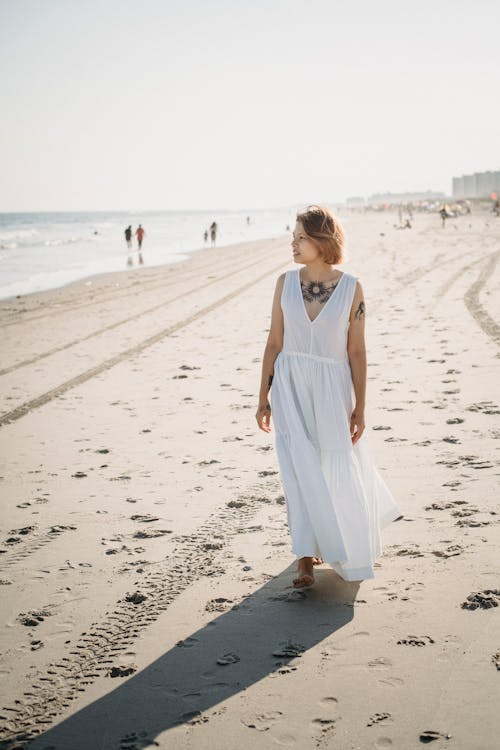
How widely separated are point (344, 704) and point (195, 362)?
6.93 meters

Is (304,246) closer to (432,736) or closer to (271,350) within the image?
(271,350)

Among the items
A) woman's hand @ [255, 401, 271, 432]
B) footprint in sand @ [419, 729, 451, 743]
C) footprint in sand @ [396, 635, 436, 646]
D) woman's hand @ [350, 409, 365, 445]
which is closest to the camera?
footprint in sand @ [419, 729, 451, 743]

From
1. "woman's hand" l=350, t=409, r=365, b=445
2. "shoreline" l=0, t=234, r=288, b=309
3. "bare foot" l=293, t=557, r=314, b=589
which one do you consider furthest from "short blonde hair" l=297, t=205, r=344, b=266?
"shoreline" l=0, t=234, r=288, b=309

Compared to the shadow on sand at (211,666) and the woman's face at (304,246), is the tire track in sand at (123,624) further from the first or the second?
the woman's face at (304,246)

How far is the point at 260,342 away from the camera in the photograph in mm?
10352

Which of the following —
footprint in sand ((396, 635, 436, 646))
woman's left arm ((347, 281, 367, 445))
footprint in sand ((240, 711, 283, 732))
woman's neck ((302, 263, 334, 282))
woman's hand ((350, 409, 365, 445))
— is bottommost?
footprint in sand ((240, 711, 283, 732))

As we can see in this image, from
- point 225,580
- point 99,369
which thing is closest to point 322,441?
point 225,580

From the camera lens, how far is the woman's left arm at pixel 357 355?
10.5 feet

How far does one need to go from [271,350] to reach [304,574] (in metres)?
1.14

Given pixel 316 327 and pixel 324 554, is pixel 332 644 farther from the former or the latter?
pixel 316 327

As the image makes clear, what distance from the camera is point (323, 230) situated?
10.2 feet

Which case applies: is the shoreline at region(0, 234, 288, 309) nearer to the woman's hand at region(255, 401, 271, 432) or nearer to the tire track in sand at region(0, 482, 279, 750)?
the tire track in sand at region(0, 482, 279, 750)

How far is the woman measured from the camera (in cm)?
316

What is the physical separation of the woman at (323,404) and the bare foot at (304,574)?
14 millimetres
